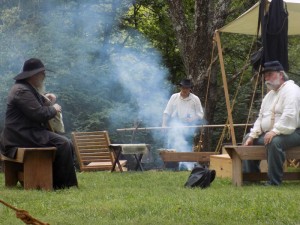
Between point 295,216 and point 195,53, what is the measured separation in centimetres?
950

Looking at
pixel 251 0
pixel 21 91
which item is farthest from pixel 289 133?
pixel 251 0

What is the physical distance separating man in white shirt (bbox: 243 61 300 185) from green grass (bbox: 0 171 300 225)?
33cm

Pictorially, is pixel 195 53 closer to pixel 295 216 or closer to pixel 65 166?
pixel 65 166

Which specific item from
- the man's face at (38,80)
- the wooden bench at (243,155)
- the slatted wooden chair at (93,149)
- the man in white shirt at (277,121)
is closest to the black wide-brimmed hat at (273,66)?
the man in white shirt at (277,121)

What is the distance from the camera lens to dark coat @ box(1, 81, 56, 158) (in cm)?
770

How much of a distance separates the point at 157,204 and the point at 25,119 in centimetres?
261

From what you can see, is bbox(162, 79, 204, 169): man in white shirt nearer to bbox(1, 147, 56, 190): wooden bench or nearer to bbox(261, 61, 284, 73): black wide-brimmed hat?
bbox(261, 61, 284, 73): black wide-brimmed hat

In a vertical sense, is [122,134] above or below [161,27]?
below

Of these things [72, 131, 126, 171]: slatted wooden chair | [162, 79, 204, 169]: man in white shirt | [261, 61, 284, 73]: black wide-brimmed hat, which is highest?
[261, 61, 284, 73]: black wide-brimmed hat

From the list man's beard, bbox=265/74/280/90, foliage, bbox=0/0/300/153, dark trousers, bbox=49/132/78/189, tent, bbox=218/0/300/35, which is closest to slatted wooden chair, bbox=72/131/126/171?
foliage, bbox=0/0/300/153

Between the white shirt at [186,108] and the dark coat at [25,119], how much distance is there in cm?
457

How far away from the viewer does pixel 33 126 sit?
783 centimetres

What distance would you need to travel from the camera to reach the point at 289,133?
793 centimetres

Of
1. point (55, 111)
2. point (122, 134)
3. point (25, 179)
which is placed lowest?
point (122, 134)
